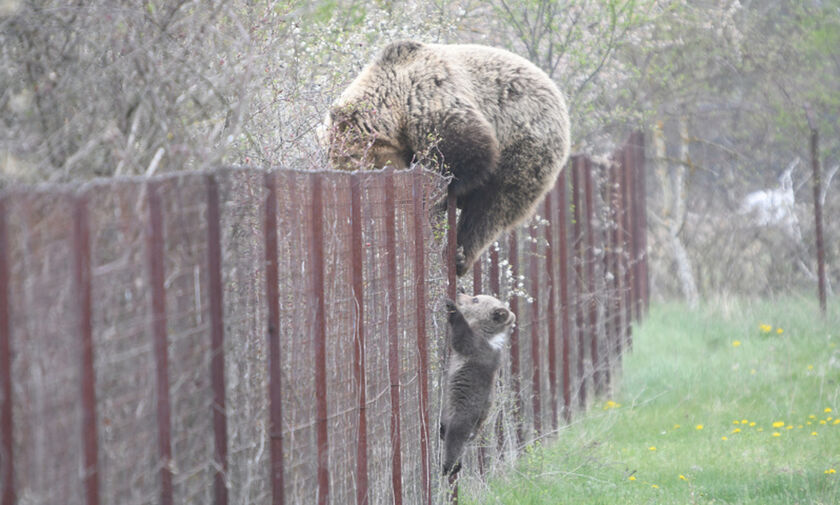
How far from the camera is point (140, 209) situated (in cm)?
256

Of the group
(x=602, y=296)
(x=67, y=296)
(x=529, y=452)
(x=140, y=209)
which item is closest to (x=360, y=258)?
(x=140, y=209)

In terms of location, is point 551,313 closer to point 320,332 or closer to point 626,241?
point 626,241

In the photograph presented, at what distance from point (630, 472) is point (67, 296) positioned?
5.14 metres

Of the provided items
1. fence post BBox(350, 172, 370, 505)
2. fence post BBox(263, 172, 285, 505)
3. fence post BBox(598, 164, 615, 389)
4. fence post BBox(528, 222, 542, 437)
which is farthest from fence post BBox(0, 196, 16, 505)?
fence post BBox(598, 164, 615, 389)

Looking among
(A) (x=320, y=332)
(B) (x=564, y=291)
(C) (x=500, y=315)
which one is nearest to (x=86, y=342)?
(A) (x=320, y=332)

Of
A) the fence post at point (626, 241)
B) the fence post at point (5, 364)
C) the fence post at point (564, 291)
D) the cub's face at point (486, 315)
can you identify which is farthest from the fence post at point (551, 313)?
the fence post at point (5, 364)

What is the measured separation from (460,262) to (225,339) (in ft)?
10.6

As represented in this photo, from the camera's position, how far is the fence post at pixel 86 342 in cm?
230

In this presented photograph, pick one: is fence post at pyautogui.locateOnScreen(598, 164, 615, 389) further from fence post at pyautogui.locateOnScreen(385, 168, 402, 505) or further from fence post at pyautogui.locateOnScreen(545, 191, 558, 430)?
fence post at pyautogui.locateOnScreen(385, 168, 402, 505)

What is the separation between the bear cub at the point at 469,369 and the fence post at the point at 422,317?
578 millimetres

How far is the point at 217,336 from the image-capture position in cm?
298

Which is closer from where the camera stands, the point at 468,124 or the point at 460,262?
the point at 468,124

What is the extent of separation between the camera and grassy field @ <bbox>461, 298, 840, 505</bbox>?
20.6 feet

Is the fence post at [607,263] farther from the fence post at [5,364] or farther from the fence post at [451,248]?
the fence post at [5,364]
